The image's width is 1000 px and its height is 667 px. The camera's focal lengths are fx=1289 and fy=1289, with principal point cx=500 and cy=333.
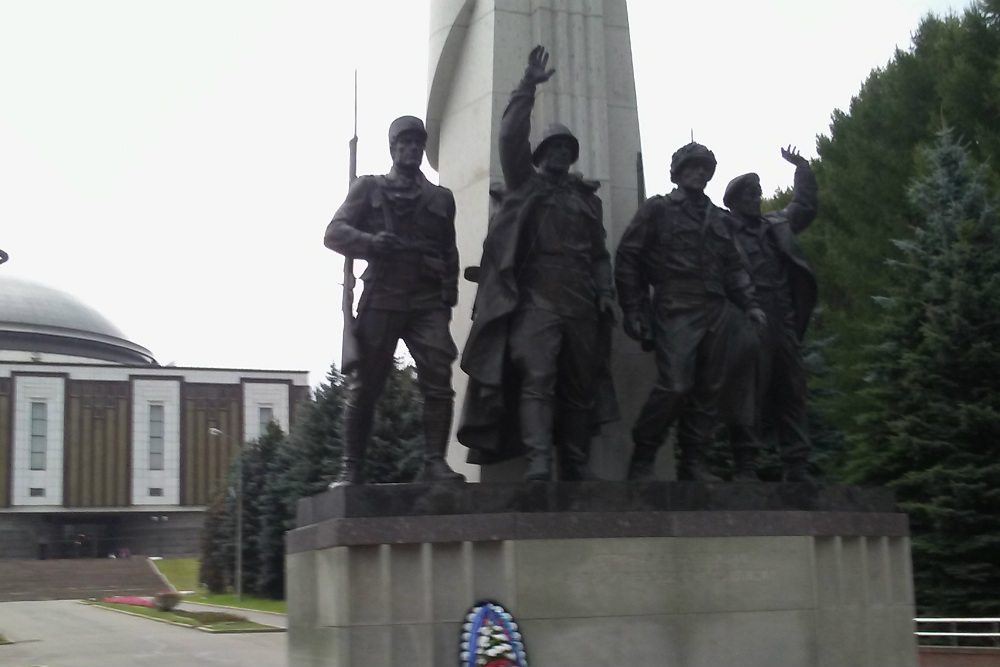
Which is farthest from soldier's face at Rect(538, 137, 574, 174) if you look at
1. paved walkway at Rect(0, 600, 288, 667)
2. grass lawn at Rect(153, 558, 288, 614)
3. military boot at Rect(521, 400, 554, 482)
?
grass lawn at Rect(153, 558, 288, 614)

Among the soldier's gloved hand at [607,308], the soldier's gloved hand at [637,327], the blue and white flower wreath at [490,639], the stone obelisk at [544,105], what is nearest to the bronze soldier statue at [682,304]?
the soldier's gloved hand at [637,327]

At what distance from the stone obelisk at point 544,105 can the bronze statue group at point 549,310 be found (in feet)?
1.94

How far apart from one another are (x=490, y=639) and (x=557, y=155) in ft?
11.0

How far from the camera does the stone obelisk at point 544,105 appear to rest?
32.3 ft

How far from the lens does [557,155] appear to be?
9000 mm

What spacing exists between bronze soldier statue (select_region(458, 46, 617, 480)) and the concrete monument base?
635 millimetres

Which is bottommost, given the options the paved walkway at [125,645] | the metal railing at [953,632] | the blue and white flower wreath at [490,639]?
the paved walkway at [125,645]

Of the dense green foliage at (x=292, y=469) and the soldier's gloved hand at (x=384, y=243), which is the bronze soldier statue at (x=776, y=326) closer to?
the soldier's gloved hand at (x=384, y=243)

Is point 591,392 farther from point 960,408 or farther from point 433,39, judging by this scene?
point 960,408

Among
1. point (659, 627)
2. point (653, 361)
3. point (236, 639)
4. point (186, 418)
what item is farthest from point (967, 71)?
point (186, 418)

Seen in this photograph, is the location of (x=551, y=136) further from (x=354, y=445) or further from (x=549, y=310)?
(x=354, y=445)

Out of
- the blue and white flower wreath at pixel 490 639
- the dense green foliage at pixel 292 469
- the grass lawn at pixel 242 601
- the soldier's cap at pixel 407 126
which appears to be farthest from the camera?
the grass lawn at pixel 242 601

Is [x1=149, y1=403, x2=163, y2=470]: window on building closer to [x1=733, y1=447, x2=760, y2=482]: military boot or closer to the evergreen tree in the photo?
the evergreen tree

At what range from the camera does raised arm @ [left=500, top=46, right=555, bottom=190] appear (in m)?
8.48
